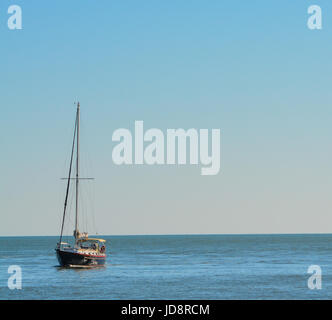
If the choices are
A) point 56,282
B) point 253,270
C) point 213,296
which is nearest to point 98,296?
point 213,296

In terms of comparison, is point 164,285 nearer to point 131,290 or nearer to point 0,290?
point 131,290

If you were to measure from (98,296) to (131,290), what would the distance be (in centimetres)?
456

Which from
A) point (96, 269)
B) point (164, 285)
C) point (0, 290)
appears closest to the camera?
point (0, 290)

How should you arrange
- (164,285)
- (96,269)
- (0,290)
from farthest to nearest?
1. (96,269)
2. (164,285)
3. (0,290)

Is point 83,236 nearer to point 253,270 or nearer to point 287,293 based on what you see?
point 253,270

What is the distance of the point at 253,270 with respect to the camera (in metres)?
79.4

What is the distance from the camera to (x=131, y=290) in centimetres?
5453

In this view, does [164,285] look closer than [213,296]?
No
